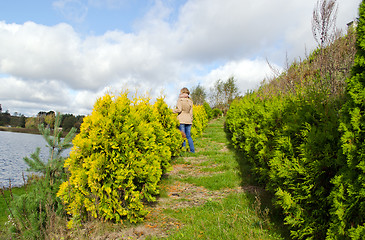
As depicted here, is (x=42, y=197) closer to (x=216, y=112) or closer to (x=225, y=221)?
(x=225, y=221)

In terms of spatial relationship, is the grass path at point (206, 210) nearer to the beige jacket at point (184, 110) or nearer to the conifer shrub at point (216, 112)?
the beige jacket at point (184, 110)

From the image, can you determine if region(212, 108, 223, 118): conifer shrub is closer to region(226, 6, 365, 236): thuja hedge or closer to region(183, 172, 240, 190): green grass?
region(183, 172, 240, 190): green grass

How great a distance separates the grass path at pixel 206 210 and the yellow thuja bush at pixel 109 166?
0.36m

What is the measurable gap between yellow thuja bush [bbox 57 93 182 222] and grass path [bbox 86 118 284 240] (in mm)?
362

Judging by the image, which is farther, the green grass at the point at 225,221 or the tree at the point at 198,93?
the tree at the point at 198,93

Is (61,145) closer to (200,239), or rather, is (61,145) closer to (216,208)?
(200,239)

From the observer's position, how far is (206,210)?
3859 mm

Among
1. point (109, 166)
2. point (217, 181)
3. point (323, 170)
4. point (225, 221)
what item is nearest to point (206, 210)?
point (225, 221)

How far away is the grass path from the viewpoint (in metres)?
3.09

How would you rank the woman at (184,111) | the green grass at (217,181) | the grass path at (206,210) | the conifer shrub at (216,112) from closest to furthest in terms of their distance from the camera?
the grass path at (206,210) < the green grass at (217,181) < the woman at (184,111) < the conifer shrub at (216,112)

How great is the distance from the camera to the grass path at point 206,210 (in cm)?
309

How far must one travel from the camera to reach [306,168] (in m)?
2.57

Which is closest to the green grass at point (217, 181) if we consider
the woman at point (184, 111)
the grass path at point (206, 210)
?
the grass path at point (206, 210)

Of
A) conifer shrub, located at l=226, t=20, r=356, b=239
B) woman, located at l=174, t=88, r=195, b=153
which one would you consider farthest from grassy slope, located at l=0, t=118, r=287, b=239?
woman, located at l=174, t=88, r=195, b=153
